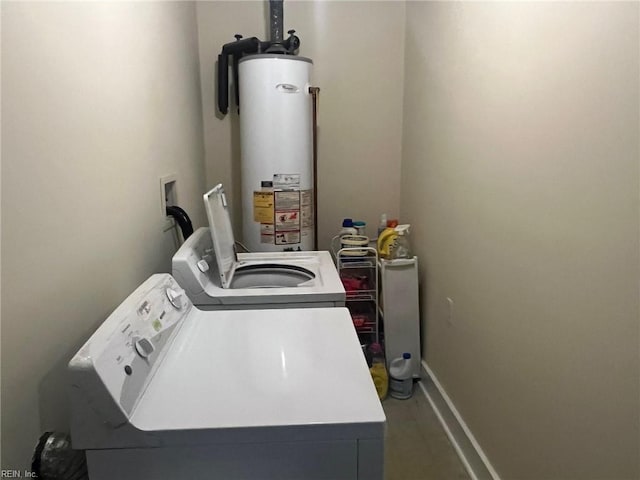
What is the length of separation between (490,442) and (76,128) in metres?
1.70

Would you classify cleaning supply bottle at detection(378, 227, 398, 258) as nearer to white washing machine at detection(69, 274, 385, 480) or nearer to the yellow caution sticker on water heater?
the yellow caution sticker on water heater

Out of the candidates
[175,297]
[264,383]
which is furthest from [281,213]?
[264,383]

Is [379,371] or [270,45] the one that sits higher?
[270,45]

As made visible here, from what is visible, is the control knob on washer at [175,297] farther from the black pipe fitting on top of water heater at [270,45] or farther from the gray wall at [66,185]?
the black pipe fitting on top of water heater at [270,45]

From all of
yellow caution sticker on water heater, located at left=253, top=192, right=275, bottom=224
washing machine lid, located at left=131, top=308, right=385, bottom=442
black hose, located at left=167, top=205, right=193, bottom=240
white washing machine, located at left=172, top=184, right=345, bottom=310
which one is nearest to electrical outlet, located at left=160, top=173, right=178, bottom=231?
black hose, located at left=167, top=205, right=193, bottom=240

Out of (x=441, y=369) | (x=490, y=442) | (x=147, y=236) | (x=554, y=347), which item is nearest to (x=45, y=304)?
(x=147, y=236)

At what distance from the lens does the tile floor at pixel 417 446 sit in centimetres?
187

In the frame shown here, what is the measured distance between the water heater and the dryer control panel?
116cm

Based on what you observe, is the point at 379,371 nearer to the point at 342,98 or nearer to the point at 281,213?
the point at 281,213

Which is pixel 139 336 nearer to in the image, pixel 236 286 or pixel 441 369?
pixel 236 286

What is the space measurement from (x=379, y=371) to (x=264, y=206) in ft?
3.48

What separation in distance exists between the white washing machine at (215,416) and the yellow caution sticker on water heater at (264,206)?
1.41 metres

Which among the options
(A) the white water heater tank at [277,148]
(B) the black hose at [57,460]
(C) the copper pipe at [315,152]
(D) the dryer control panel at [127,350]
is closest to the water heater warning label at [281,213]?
(A) the white water heater tank at [277,148]

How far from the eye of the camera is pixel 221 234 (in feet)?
5.98
